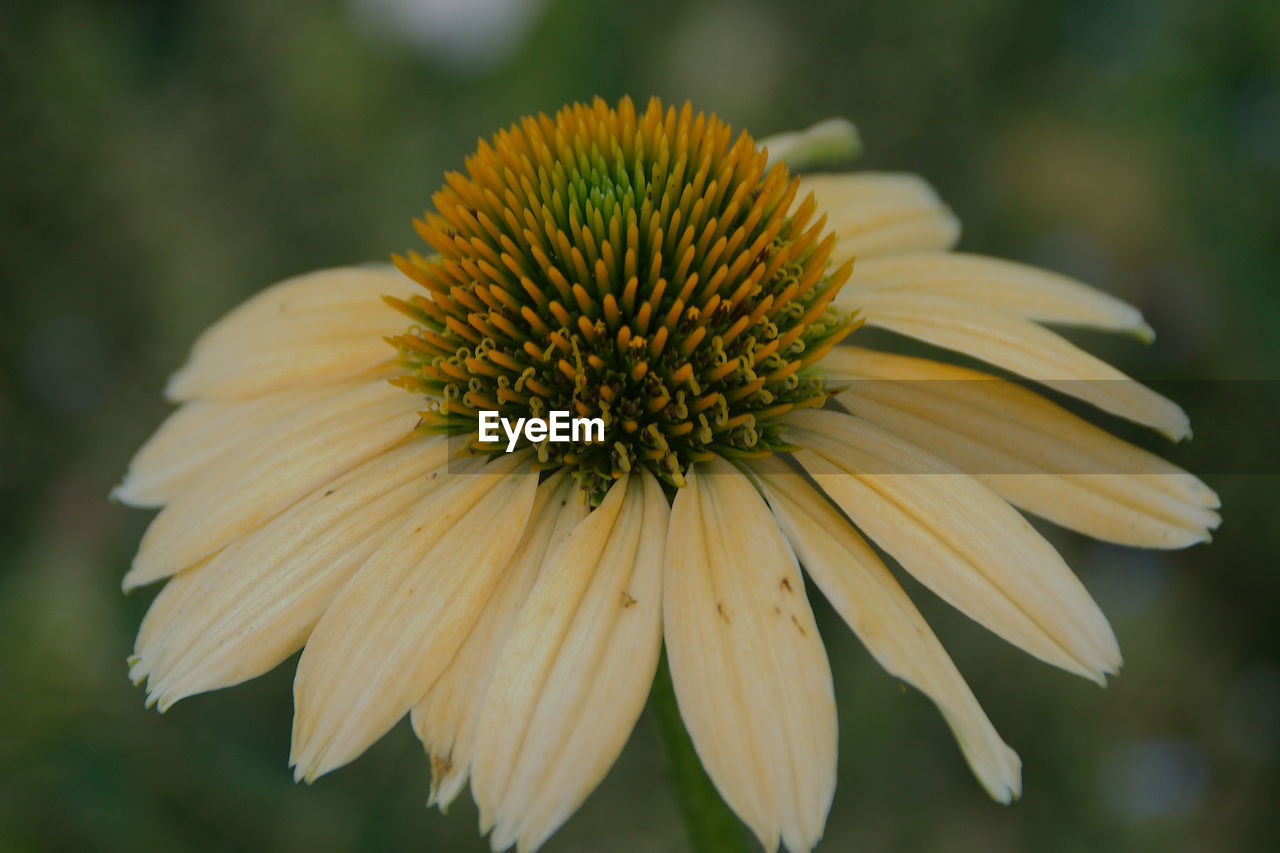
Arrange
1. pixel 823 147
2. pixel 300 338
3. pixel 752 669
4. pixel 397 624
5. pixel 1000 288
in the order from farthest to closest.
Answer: pixel 823 147 → pixel 300 338 → pixel 1000 288 → pixel 397 624 → pixel 752 669

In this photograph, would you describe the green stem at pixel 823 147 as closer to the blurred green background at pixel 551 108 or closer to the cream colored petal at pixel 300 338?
the cream colored petal at pixel 300 338

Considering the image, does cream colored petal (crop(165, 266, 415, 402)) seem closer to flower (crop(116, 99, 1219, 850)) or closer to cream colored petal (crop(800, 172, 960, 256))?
flower (crop(116, 99, 1219, 850))

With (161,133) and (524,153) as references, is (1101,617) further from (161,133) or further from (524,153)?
(161,133)

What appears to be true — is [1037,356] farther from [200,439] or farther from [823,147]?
[200,439]

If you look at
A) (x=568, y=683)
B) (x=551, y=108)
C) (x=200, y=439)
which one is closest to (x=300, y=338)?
(x=200, y=439)

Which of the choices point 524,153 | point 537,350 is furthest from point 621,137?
point 537,350
